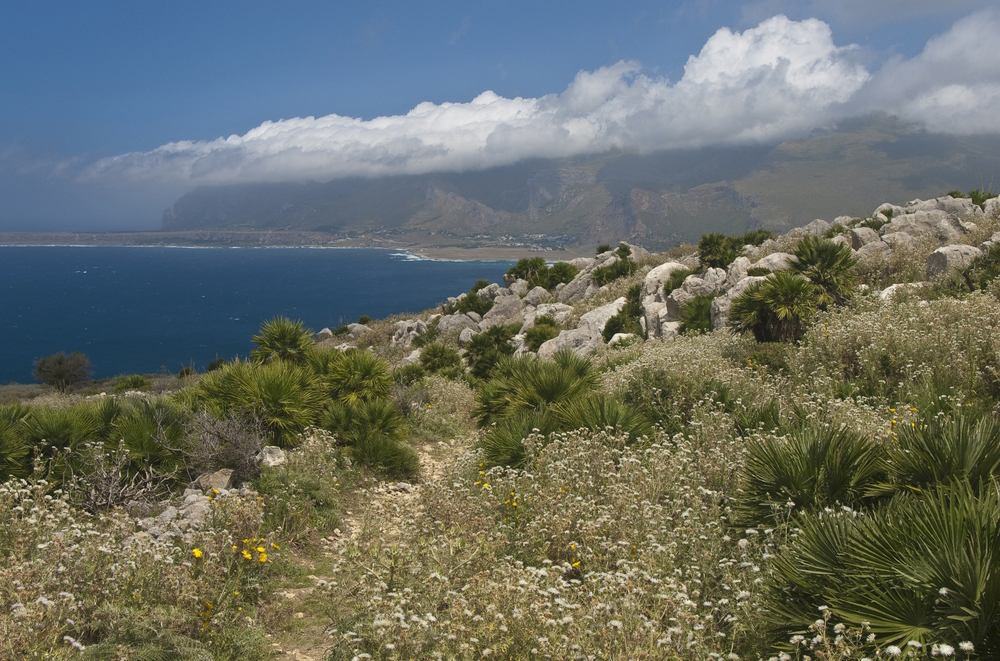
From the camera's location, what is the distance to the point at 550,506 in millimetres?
5352

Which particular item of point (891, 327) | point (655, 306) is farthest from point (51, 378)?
point (891, 327)

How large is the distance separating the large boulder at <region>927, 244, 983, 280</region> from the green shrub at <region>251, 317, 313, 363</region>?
15.2m

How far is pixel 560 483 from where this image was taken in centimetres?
562

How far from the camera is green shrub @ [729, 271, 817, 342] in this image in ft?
40.8

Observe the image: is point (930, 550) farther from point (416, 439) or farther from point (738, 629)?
point (416, 439)

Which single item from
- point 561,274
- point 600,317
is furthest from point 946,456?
point 561,274

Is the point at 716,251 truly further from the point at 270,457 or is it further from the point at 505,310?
the point at 270,457

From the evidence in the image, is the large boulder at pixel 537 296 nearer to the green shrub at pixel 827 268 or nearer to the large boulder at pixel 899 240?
the large boulder at pixel 899 240

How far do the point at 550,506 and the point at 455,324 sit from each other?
2711 centimetres

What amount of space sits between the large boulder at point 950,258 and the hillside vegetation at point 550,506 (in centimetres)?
172

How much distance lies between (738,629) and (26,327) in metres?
110

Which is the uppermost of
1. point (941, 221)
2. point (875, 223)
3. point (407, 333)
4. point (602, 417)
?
point (875, 223)

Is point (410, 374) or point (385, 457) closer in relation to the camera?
point (385, 457)

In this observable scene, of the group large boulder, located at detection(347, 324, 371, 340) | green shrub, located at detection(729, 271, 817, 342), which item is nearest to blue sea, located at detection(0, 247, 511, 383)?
large boulder, located at detection(347, 324, 371, 340)
